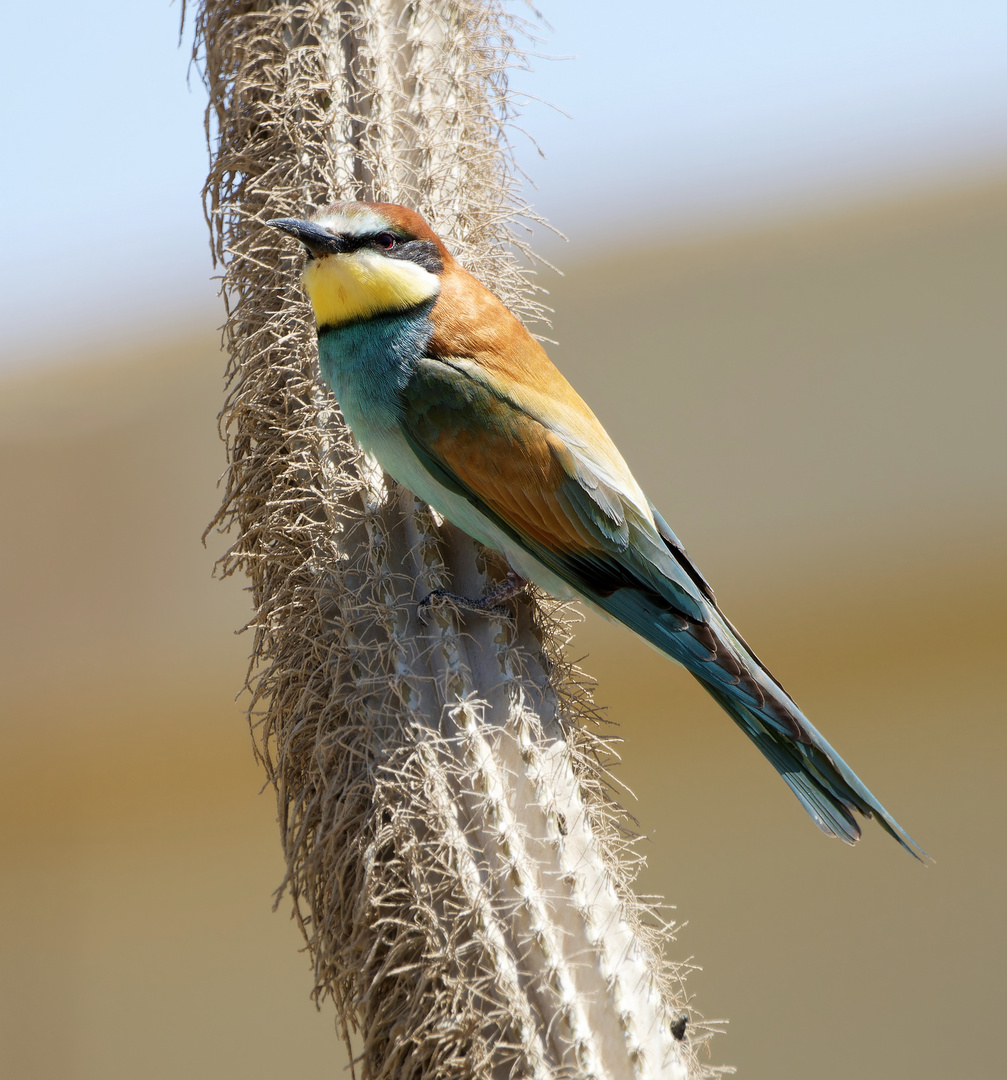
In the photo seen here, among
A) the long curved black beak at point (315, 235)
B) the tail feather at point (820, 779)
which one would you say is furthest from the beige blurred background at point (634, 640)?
the long curved black beak at point (315, 235)

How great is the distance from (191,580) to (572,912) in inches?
135

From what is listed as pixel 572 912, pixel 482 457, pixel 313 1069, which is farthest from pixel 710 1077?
pixel 313 1069

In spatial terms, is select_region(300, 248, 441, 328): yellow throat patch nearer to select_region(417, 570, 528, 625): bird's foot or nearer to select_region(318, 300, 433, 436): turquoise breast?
select_region(318, 300, 433, 436): turquoise breast

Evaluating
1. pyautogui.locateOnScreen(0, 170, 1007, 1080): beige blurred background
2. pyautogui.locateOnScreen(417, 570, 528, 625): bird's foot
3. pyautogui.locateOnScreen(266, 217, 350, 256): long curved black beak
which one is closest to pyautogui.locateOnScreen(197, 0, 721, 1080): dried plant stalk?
pyautogui.locateOnScreen(417, 570, 528, 625): bird's foot

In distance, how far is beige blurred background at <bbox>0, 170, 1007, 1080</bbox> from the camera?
4.42 meters

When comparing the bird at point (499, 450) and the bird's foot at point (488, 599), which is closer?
the bird's foot at point (488, 599)

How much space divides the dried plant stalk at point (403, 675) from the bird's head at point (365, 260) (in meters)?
0.08

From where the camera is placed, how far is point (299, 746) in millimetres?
1704

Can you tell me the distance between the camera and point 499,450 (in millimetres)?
1910

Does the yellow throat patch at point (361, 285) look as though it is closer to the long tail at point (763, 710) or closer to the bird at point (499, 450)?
the bird at point (499, 450)

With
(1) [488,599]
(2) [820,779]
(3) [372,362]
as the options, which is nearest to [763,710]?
(2) [820,779]

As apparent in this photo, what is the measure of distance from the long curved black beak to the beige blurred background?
113 inches

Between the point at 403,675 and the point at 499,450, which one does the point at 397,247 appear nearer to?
the point at 499,450

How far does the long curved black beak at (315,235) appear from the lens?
1810mm
